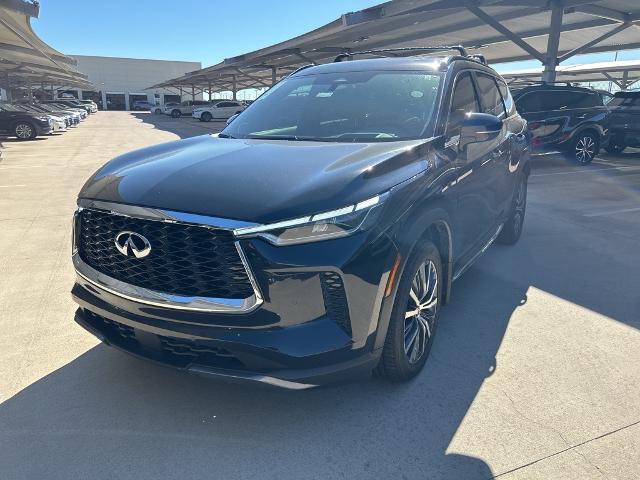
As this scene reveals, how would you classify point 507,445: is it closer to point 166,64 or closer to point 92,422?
point 92,422

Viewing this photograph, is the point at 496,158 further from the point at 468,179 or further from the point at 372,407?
the point at 372,407

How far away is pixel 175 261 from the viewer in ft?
7.20

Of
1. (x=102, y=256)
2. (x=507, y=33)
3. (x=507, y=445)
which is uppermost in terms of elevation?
(x=507, y=33)

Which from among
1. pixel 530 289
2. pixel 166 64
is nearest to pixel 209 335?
pixel 530 289

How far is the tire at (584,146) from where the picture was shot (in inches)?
467

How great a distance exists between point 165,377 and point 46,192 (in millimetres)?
7218

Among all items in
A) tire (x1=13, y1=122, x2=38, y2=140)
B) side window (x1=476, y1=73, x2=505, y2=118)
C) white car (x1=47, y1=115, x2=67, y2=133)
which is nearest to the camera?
side window (x1=476, y1=73, x2=505, y2=118)

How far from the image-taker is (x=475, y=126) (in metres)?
3.29

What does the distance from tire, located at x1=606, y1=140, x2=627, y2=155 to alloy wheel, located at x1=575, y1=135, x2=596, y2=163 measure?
2757 millimetres

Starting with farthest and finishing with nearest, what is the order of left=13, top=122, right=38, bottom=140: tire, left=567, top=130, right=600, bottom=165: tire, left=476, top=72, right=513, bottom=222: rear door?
left=13, top=122, right=38, bottom=140: tire, left=567, top=130, right=600, bottom=165: tire, left=476, top=72, right=513, bottom=222: rear door

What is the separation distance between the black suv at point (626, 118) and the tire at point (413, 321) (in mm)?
13598

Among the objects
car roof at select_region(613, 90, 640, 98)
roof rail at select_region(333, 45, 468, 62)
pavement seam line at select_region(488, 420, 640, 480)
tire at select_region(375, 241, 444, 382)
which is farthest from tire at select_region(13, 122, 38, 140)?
pavement seam line at select_region(488, 420, 640, 480)

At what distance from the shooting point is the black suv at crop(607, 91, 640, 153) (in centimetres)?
1341

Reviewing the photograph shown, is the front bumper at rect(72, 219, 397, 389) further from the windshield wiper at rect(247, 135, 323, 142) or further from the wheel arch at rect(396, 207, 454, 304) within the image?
the windshield wiper at rect(247, 135, 323, 142)
